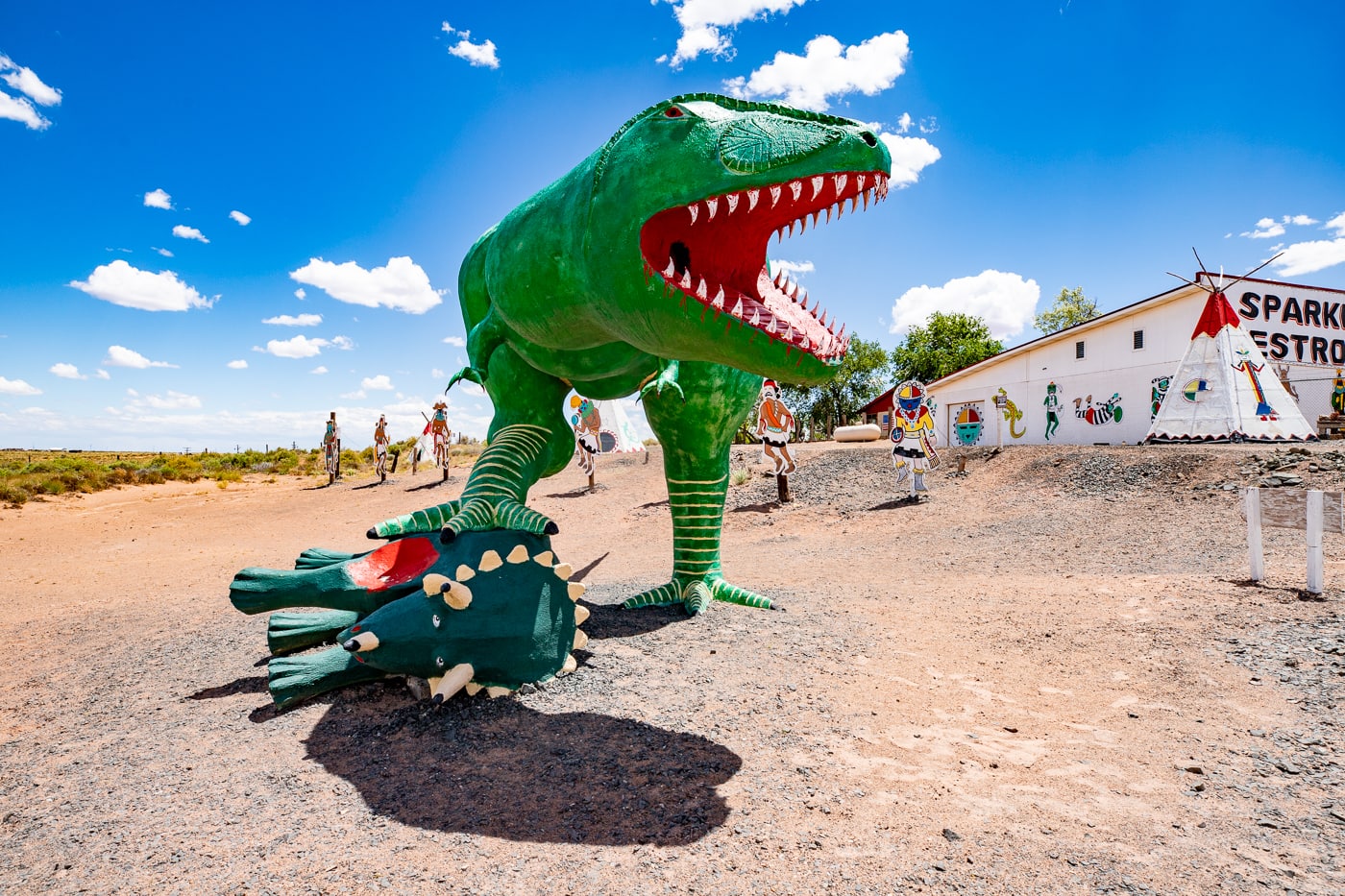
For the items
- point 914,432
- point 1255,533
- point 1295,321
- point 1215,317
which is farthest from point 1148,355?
point 1255,533

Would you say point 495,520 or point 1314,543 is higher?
point 495,520

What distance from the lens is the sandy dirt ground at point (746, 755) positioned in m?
1.90

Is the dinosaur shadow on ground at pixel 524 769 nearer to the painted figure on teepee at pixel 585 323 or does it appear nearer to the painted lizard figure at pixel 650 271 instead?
the painted figure on teepee at pixel 585 323

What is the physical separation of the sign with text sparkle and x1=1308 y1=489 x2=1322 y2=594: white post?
1729 centimetres

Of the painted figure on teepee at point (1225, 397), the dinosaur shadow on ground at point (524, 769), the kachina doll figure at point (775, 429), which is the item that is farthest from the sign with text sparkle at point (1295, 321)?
the dinosaur shadow on ground at point (524, 769)

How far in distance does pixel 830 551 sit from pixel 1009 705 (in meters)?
5.85

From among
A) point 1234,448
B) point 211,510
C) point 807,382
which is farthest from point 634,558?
point 211,510

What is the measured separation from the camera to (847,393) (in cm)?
3881

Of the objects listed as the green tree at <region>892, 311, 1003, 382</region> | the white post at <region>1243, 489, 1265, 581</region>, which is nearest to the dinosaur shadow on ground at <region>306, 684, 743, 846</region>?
the white post at <region>1243, 489, 1265, 581</region>

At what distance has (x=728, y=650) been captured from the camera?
378cm

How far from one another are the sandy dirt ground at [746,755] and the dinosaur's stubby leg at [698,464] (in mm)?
359

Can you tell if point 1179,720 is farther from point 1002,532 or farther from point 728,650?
point 1002,532

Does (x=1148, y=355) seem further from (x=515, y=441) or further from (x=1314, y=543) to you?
(x=515, y=441)

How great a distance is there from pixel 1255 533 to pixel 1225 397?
10623mm
